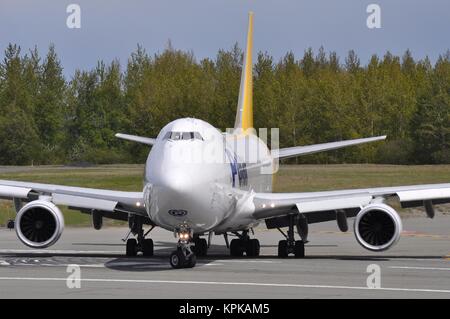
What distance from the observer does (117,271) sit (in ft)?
86.9

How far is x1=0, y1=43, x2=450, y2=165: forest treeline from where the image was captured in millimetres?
124875

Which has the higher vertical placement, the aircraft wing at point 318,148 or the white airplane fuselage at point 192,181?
the aircraft wing at point 318,148

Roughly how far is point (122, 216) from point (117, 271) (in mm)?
7318

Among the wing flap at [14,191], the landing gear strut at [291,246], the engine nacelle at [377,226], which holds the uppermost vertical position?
the wing flap at [14,191]

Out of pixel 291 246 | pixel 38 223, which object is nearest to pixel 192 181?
pixel 38 223

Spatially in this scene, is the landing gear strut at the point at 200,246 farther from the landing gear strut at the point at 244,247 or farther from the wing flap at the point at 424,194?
the wing flap at the point at 424,194

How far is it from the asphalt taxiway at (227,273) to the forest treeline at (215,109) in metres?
82.4

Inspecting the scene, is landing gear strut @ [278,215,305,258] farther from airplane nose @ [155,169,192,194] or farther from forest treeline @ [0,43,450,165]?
forest treeline @ [0,43,450,165]

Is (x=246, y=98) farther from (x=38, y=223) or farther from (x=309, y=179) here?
(x=309, y=179)

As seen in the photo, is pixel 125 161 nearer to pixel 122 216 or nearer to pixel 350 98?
pixel 350 98

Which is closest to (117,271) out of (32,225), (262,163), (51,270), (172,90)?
(51,270)

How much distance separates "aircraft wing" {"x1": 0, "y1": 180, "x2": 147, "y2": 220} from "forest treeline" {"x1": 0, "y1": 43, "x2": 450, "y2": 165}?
87.8m

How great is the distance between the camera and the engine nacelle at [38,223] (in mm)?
29078

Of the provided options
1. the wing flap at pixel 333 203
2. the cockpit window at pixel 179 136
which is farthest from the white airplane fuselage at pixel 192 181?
A: the wing flap at pixel 333 203
